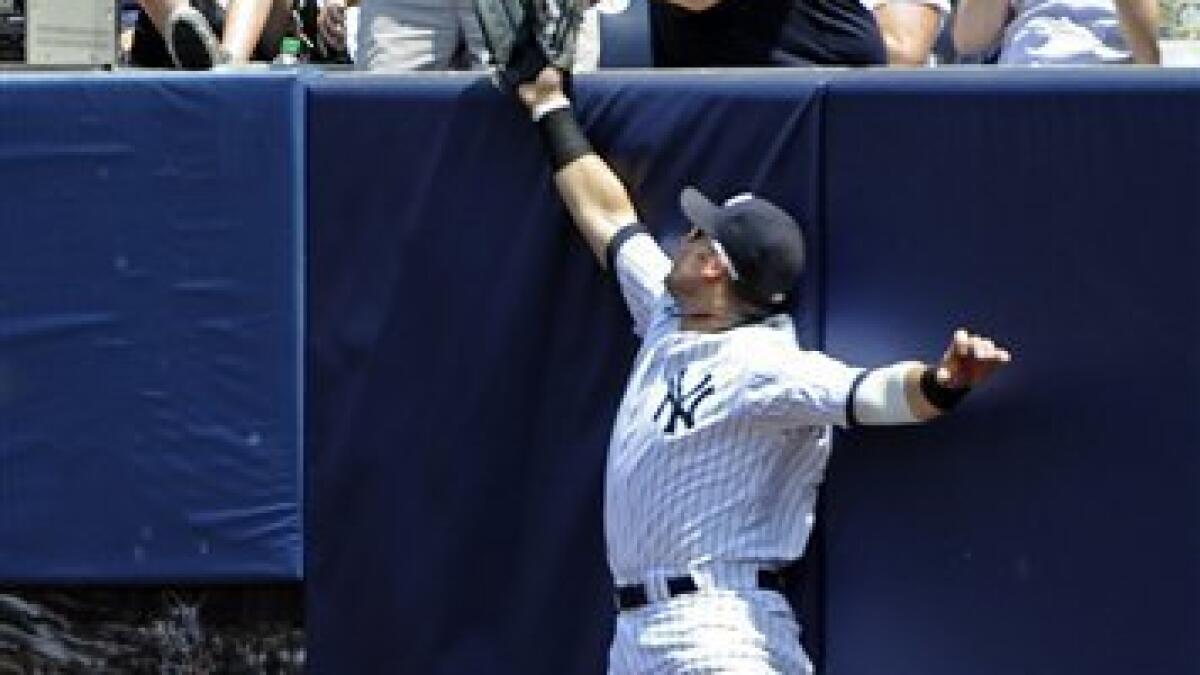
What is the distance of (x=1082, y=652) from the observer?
4711 millimetres

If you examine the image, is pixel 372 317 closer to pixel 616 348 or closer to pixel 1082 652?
pixel 616 348

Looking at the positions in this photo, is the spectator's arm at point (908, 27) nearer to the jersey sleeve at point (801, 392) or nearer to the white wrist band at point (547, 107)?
the white wrist band at point (547, 107)

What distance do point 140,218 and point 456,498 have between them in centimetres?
99

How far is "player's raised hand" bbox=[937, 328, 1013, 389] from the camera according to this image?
173 inches

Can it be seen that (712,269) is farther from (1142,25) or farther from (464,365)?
(1142,25)

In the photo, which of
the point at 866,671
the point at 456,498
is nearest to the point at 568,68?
the point at 456,498

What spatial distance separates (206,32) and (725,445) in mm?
2051

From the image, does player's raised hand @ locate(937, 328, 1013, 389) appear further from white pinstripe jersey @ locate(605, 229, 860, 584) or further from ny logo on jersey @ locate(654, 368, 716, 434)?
ny logo on jersey @ locate(654, 368, 716, 434)

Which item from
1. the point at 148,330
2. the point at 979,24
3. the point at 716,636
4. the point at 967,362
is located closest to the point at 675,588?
the point at 716,636

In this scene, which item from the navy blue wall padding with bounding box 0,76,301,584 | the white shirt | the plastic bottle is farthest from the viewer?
the plastic bottle

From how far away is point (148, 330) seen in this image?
548cm

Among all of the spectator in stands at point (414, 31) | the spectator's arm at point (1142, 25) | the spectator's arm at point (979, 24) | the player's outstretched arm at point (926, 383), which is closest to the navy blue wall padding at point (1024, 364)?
the player's outstretched arm at point (926, 383)

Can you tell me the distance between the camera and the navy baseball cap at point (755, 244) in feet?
15.4

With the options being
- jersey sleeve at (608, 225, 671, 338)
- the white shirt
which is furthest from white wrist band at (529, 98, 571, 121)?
the white shirt
